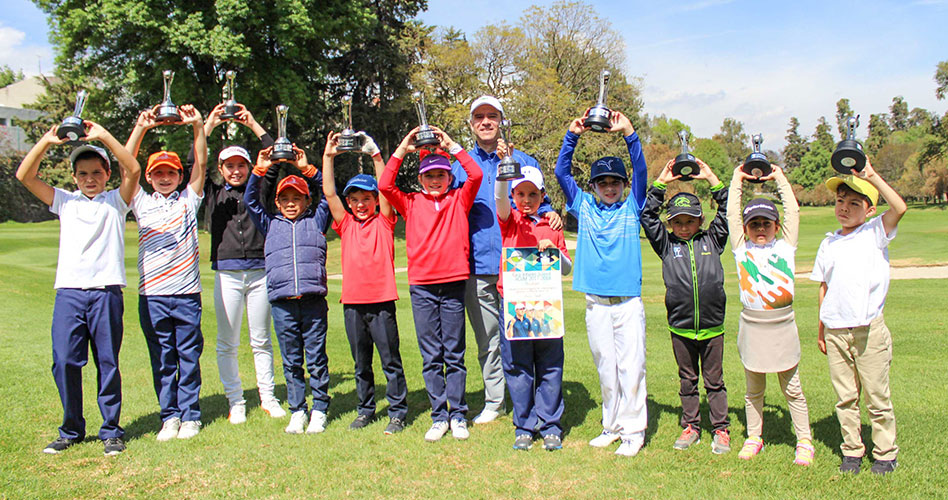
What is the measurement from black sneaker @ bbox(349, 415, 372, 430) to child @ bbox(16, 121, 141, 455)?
1774 mm

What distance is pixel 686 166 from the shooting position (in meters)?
5.02

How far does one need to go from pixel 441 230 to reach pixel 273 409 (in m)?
2.40

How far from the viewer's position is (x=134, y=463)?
191 inches

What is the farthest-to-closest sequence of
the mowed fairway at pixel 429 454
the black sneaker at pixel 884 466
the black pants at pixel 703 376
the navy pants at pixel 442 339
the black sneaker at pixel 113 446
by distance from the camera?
the navy pants at pixel 442 339
the black pants at pixel 703 376
the black sneaker at pixel 113 446
the black sneaker at pixel 884 466
the mowed fairway at pixel 429 454

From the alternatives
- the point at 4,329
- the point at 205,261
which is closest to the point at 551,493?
the point at 4,329

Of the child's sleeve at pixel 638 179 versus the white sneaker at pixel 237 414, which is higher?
the child's sleeve at pixel 638 179

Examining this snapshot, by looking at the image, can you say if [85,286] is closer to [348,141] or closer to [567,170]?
[348,141]

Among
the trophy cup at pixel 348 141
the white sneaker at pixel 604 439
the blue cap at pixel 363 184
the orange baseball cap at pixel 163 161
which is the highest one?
the trophy cup at pixel 348 141

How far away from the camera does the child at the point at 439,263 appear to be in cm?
541

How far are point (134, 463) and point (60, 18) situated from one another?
28.0m

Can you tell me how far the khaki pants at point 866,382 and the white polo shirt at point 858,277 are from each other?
4.0 inches

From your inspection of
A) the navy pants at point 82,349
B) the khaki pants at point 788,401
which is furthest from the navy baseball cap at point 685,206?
the navy pants at point 82,349

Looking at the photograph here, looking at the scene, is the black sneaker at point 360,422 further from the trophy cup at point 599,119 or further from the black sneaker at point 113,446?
the trophy cup at point 599,119

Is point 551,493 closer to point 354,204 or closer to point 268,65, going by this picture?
point 354,204
